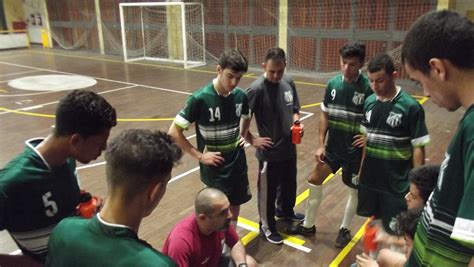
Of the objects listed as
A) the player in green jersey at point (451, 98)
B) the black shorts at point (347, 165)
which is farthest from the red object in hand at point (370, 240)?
the player in green jersey at point (451, 98)

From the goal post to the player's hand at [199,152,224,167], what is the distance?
13.0 m

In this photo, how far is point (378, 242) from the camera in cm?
331

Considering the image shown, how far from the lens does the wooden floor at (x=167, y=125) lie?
4.31 m

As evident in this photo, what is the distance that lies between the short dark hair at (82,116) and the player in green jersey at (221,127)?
4.68 ft

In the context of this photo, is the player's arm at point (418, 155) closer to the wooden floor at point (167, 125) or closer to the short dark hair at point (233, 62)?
the wooden floor at point (167, 125)

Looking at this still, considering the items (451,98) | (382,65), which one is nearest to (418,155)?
(382,65)

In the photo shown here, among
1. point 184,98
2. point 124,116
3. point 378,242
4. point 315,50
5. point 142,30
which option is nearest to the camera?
point 378,242

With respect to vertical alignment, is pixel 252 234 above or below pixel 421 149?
below

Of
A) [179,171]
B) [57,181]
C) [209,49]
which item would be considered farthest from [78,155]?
[209,49]

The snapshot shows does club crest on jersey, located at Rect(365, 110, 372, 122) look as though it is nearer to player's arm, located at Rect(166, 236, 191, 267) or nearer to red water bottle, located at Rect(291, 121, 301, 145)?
red water bottle, located at Rect(291, 121, 301, 145)

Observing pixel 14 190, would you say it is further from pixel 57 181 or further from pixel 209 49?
pixel 209 49

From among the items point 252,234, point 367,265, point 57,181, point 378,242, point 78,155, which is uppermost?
point 78,155

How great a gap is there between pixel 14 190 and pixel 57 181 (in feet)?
0.78

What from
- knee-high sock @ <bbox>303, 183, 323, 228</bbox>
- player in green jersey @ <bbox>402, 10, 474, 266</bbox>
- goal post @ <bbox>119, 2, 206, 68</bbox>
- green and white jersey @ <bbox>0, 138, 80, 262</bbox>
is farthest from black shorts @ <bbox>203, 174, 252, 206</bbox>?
goal post @ <bbox>119, 2, 206, 68</bbox>
